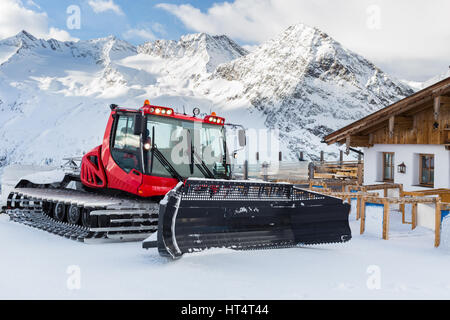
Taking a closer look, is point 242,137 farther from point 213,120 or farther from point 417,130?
point 417,130

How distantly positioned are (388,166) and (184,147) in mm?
9501

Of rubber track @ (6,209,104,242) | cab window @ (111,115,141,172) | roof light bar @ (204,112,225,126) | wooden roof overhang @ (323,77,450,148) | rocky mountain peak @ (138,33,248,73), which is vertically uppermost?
rocky mountain peak @ (138,33,248,73)

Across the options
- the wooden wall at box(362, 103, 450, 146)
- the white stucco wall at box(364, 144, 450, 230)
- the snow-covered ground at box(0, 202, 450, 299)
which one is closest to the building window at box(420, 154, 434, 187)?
the white stucco wall at box(364, 144, 450, 230)

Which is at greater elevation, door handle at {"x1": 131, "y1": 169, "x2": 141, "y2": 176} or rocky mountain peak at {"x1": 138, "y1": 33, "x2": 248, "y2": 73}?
rocky mountain peak at {"x1": 138, "y1": 33, "x2": 248, "y2": 73}

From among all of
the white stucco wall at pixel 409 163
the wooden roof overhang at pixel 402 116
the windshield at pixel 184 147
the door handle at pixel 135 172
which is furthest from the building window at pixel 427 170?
the door handle at pixel 135 172

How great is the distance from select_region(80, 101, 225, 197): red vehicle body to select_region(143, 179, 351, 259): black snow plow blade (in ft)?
7.25

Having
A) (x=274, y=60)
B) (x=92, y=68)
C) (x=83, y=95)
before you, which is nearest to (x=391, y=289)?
(x=83, y=95)

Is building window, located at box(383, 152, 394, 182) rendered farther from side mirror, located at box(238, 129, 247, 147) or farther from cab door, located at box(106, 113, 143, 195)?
cab door, located at box(106, 113, 143, 195)

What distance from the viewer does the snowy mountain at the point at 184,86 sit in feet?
245

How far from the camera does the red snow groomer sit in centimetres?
696

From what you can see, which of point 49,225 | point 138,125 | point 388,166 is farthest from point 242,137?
point 388,166

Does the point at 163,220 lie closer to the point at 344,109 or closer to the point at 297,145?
the point at 297,145

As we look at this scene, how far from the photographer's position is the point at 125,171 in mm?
9422

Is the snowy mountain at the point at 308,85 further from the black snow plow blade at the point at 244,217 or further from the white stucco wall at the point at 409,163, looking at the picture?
the black snow plow blade at the point at 244,217
